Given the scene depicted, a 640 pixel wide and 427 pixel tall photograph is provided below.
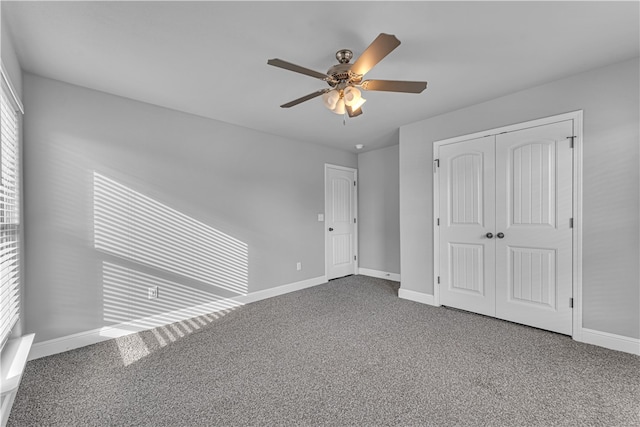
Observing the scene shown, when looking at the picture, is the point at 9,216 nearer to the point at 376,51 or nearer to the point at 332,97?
the point at 332,97

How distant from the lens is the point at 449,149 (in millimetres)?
3432

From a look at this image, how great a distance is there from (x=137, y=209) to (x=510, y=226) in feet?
12.9

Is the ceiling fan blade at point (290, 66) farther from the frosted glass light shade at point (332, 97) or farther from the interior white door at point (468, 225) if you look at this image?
the interior white door at point (468, 225)

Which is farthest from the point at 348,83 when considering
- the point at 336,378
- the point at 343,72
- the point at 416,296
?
the point at 416,296

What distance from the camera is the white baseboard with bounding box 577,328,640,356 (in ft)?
7.58

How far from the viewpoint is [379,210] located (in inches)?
204

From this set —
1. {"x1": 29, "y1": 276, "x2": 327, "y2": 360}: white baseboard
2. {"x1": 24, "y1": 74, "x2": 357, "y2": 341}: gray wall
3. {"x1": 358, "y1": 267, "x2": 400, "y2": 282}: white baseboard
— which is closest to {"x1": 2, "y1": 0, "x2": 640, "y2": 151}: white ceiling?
{"x1": 24, "y1": 74, "x2": 357, "y2": 341}: gray wall

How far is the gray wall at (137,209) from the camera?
7.98ft

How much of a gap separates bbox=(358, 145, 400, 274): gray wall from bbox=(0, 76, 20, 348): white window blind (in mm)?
4543

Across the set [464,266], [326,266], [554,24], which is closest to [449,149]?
[464,266]

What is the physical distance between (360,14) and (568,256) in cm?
279

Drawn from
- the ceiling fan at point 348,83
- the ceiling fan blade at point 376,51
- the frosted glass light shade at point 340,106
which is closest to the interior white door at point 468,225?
the ceiling fan at point 348,83

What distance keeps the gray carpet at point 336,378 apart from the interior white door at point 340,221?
2.06m

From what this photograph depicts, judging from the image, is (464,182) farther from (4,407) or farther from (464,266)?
(4,407)
